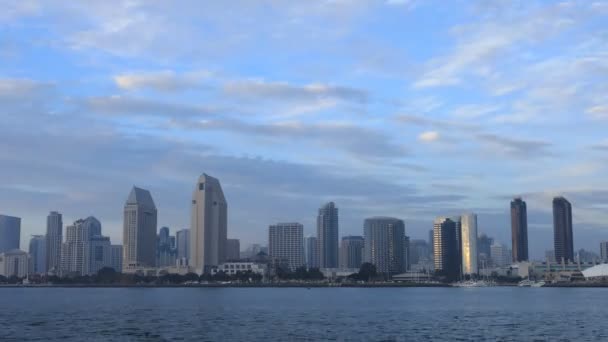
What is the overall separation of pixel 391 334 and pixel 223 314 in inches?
1396

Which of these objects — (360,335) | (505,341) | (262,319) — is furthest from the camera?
(262,319)

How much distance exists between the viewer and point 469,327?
81.5 meters

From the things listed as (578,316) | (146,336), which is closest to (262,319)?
(146,336)

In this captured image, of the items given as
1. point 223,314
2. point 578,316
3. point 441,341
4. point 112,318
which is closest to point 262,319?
point 223,314

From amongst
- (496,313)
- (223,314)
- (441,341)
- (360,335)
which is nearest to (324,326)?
(360,335)

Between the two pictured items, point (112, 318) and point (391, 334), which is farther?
point (112, 318)

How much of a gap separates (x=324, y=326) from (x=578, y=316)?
38.5 metres

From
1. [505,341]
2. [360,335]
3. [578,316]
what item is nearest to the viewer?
[505,341]

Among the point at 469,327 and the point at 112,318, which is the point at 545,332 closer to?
the point at 469,327

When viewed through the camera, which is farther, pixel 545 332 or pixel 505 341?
pixel 545 332

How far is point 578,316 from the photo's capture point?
332ft

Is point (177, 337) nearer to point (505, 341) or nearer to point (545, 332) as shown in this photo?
point (505, 341)

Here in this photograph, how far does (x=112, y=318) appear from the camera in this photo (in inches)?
3716

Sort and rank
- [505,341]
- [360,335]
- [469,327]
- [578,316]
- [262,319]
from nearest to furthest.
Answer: [505,341] → [360,335] → [469,327] → [262,319] → [578,316]
